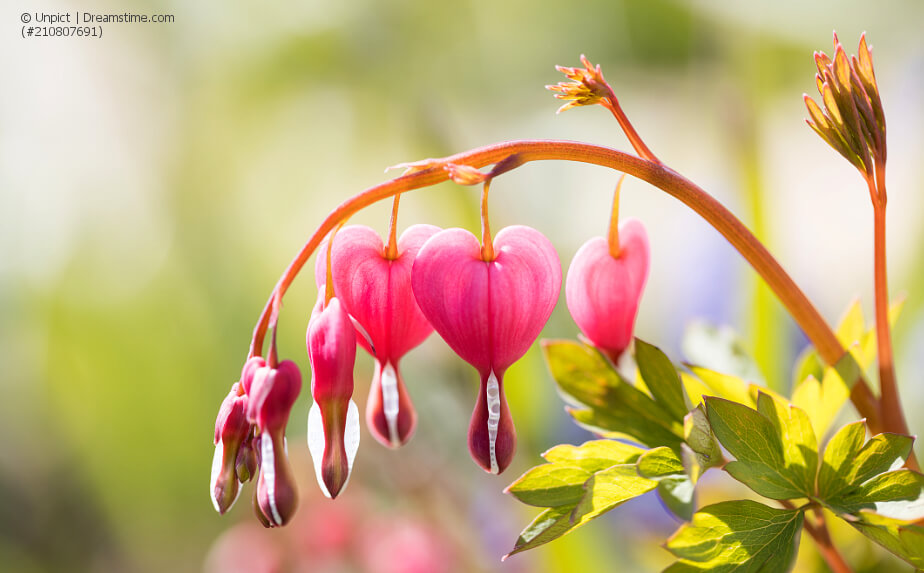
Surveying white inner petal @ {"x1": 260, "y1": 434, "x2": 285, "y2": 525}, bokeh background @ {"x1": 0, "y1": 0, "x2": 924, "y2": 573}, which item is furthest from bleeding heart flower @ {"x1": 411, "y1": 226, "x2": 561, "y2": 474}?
bokeh background @ {"x1": 0, "y1": 0, "x2": 924, "y2": 573}

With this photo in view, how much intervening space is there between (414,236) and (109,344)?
2388 mm

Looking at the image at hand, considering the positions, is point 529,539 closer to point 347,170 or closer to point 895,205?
point 895,205

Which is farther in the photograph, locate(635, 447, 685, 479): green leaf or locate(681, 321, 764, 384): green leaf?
locate(681, 321, 764, 384): green leaf

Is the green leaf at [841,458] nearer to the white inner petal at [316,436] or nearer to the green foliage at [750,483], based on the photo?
the green foliage at [750,483]

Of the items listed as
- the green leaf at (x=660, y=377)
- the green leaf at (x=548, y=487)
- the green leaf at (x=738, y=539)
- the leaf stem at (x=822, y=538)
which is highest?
the green leaf at (x=660, y=377)

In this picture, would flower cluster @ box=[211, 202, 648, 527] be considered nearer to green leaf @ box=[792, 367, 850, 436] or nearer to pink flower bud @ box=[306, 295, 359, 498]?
pink flower bud @ box=[306, 295, 359, 498]

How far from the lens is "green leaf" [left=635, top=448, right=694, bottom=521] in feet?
1.27

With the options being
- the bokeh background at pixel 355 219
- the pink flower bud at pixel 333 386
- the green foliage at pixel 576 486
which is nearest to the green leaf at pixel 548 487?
the green foliage at pixel 576 486

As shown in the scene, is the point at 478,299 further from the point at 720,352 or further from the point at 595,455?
the point at 720,352

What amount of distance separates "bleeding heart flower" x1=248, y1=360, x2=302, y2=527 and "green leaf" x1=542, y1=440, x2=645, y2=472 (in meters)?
0.16

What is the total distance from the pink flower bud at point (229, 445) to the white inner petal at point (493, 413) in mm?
132

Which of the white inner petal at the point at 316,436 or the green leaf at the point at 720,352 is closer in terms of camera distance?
the white inner petal at the point at 316,436

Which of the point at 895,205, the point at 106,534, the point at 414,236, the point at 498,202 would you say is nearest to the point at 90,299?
the point at 106,534

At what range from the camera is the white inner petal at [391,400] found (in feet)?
1.38
